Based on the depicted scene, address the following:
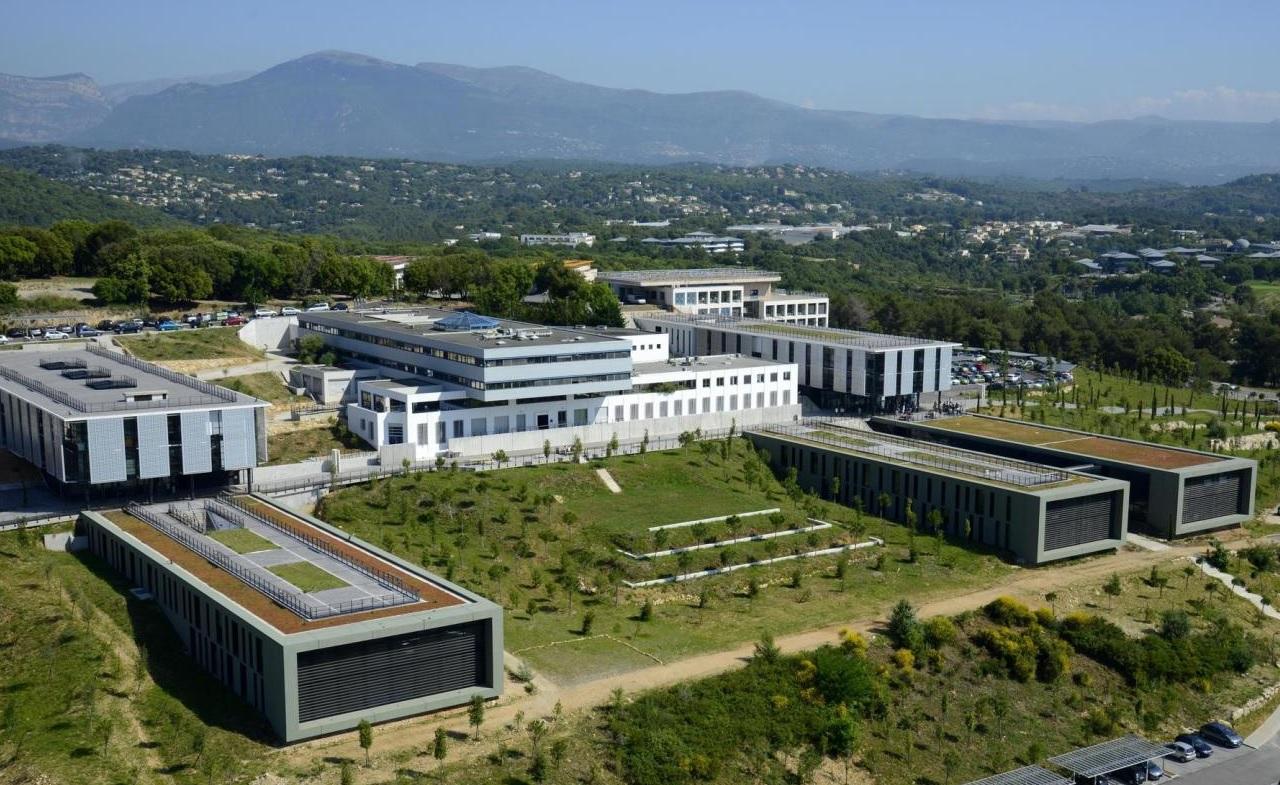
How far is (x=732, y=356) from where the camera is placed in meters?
66.2

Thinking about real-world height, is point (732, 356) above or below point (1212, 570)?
above

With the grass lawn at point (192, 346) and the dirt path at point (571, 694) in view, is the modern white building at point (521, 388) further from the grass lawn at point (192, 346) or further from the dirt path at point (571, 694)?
the dirt path at point (571, 694)

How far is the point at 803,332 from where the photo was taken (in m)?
70.6

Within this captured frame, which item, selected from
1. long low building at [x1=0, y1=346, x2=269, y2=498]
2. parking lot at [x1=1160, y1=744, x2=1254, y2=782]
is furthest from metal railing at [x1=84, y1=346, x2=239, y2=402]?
parking lot at [x1=1160, y1=744, x2=1254, y2=782]

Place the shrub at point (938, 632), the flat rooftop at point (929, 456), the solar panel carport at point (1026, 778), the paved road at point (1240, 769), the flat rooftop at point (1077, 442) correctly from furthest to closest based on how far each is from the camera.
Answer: the flat rooftop at point (1077, 442), the flat rooftop at point (929, 456), the shrub at point (938, 632), the paved road at point (1240, 769), the solar panel carport at point (1026, 778)

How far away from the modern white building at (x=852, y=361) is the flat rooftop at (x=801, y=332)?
0.05m

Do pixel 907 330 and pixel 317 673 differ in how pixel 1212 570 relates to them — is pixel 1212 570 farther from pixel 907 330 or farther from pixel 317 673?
pixel 907 330

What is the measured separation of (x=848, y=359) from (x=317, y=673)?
38.1 m

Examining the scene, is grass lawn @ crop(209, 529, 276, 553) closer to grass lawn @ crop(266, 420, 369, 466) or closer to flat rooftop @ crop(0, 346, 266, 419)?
flat rooftop @ crop(0, 346, 266, 419)

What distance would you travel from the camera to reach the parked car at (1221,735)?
34.9 meters

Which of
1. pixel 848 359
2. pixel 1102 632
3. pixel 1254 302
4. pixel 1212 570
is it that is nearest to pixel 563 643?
pixel 1102 632

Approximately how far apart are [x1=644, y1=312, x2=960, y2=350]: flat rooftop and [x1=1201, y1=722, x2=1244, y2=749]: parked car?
2864cm

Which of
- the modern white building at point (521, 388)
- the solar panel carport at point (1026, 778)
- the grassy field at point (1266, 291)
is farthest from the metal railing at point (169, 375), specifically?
the grassy field at point (1266, 291)

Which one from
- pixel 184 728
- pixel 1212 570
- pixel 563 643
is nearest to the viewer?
pixel 184 728
